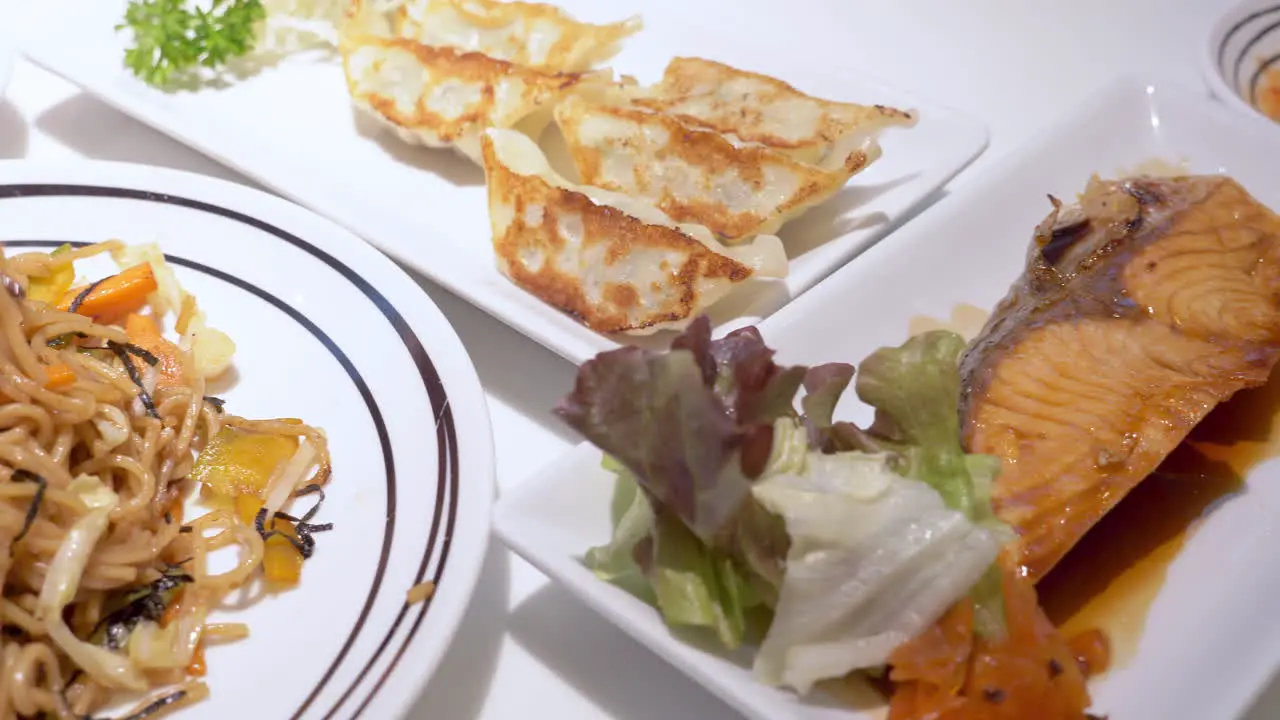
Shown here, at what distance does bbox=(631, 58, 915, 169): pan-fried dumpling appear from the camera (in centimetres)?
274

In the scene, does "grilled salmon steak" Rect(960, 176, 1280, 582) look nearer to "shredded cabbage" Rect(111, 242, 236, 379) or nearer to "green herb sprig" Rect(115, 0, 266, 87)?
"shredded cabbage" Rect(111, 242, 236, 379)

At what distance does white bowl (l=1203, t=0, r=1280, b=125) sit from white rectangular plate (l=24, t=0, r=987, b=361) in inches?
31.6

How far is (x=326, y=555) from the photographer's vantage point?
174cm

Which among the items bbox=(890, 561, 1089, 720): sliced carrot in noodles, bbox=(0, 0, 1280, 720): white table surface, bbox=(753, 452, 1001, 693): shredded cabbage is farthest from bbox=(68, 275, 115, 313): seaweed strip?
Answer: bbox=(890, 561, 1089, 720): sliced carrot in noodles

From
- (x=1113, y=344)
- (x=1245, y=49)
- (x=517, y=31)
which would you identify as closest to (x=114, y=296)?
(x=517, y=31)

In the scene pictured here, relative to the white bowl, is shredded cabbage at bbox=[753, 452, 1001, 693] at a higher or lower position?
lower

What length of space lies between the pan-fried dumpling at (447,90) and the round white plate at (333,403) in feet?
2.22

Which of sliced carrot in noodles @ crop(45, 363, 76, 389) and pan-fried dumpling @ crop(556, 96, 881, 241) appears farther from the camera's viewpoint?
pan-fried dumpling @ crop(556, 96, 881, 241)

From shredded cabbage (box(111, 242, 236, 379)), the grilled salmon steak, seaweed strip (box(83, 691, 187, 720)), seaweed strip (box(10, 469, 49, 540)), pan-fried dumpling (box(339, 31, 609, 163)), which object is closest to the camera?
seaweed strip (box(83, 691, 187, 720))

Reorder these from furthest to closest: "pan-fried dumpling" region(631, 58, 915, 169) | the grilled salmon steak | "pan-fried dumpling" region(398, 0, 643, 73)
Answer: "pan-fried dumpling" region(398, 0, 643, 73) → "pan-fried dumpling" region(631, 58, 915, 169) → the grilled salmon steak

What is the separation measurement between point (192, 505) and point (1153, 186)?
2266 mm

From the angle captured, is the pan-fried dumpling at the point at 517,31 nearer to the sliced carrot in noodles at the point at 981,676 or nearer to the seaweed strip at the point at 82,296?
the seaweed strip at the point at 82,296

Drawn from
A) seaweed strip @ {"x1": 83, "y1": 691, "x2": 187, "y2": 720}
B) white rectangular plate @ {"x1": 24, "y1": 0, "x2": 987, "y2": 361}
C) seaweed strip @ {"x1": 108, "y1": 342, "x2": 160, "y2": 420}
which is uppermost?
→ white rectangular plate @ {"x1": 24, "y1": 0, "x2": 987, "y2": 361}

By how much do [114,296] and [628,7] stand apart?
86.0 inches
